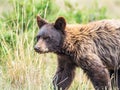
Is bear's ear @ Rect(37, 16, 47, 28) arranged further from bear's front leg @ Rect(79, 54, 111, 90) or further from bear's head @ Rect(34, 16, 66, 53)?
bear's front leg @ Rect(79, 54, 111, 90)

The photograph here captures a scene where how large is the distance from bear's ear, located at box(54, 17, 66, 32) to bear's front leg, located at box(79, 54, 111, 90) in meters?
0.66

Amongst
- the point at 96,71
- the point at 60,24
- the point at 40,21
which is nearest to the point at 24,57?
the point at 40,21

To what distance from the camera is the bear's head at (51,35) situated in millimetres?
11320

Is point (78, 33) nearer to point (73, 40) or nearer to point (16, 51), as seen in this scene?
point (73, 40)

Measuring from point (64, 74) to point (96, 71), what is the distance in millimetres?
654

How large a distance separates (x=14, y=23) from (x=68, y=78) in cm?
176

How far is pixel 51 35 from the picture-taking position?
11.4m

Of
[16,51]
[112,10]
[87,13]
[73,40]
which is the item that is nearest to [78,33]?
[73,40]

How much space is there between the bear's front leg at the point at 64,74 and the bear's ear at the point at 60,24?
49cm

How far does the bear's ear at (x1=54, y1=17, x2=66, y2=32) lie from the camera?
11.3m

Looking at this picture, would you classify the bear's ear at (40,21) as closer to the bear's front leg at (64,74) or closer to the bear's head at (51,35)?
the bear's head at (51,35)

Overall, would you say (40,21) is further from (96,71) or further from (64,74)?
(96,71)

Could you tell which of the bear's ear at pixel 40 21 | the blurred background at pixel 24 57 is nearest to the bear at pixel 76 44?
the bear's ear at pixel 40 21

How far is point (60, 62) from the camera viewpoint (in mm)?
11633
